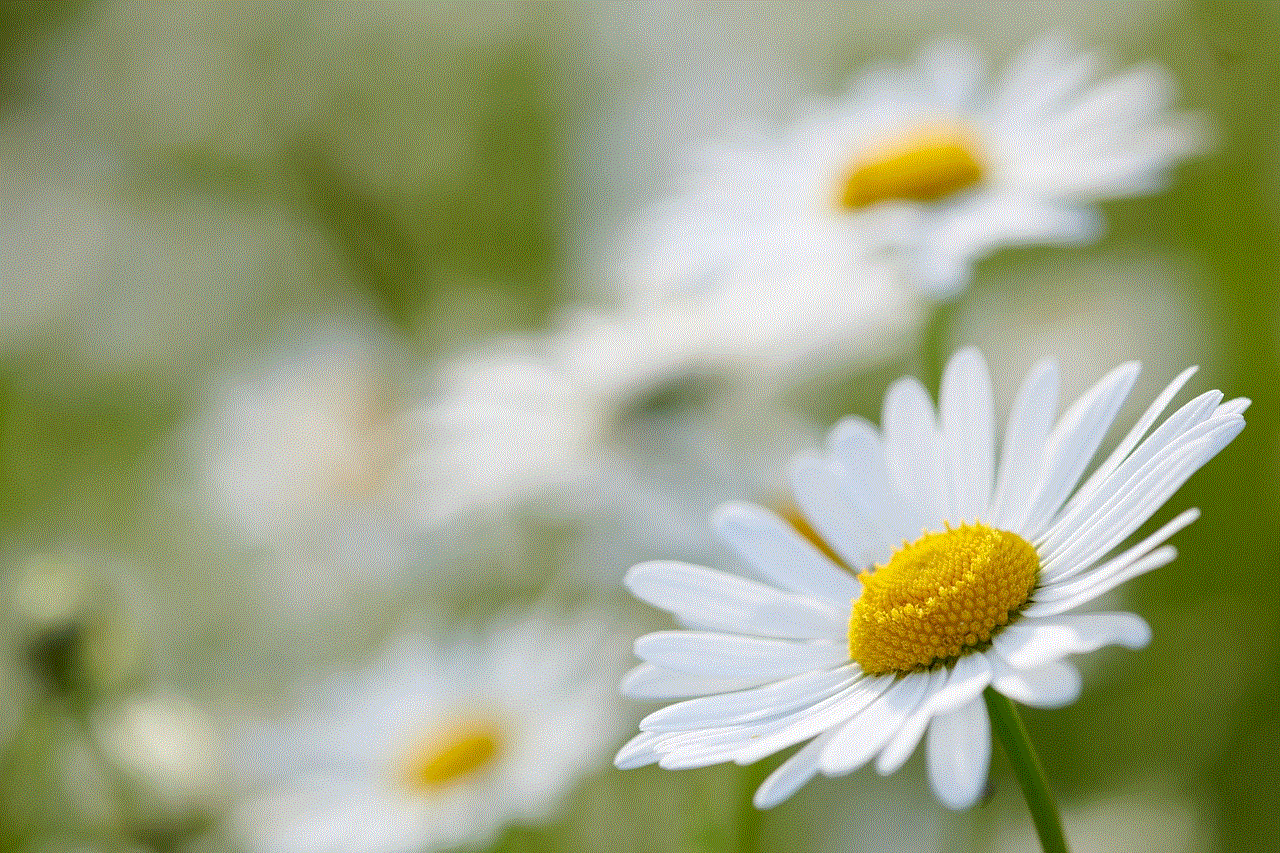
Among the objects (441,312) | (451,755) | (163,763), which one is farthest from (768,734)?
(441,312)

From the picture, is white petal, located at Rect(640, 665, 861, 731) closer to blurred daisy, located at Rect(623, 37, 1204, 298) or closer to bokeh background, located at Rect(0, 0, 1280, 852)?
bokeh background, located at Rect(0, 0, 1280, 852)

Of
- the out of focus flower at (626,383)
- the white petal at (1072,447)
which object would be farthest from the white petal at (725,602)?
the out of focus flower at (626,383)

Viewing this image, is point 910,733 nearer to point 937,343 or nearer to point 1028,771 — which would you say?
point 1028,771

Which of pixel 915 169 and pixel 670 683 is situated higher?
pixel 915 169

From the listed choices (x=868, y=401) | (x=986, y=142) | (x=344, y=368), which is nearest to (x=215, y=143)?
(x=344, y=368)

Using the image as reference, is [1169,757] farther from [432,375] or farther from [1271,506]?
[432,375]

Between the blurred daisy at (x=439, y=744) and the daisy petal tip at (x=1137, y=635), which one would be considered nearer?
the daisy petal tip at (x=1137, y=635)

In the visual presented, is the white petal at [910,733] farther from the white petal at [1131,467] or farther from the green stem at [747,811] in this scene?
the green stem at [747,811]
